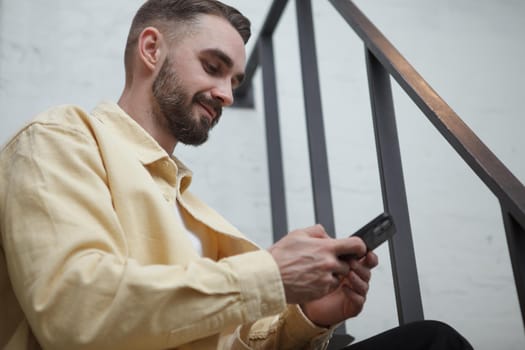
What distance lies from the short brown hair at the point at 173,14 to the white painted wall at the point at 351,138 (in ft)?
2.96

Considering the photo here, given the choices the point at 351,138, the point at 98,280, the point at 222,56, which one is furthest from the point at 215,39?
the point at 351,138

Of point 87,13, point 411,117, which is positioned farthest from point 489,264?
point 87,13

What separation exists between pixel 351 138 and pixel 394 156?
1.26 m

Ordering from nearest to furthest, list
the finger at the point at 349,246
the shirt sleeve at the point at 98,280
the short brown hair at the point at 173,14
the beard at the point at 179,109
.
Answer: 1. the shirt sleeve at the point at 98,280
2. the finger at the point at 349,246
3. the beard at the point at 179,109
4. the short brown hair at the point at 173,14

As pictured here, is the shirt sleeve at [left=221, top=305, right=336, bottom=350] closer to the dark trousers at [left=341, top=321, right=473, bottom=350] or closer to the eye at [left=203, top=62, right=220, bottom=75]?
the dark trousers at [left=341, top=321, right=473, bottom=350]

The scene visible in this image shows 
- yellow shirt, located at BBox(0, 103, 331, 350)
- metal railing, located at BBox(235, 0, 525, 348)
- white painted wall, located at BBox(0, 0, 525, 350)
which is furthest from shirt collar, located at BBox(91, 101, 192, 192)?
white painted wall, located at BBox(0, 0, 525, 350)

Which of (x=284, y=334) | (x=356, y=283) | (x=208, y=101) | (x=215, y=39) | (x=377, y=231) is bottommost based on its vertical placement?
(x=284, y=334)

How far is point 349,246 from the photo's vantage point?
0.83m

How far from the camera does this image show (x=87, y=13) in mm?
2396

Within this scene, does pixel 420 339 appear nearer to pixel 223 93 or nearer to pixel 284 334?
pixel 284 334

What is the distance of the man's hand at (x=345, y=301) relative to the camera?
0.96m

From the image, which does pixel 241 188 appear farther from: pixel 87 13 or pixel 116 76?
pixel 87 13

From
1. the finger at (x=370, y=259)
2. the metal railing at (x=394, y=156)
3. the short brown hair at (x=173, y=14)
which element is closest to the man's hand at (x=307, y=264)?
the finger at (x=370, y=259)

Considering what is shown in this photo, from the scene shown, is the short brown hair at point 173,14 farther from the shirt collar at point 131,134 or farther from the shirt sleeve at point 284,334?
the shirt sleeve at point 284,334
